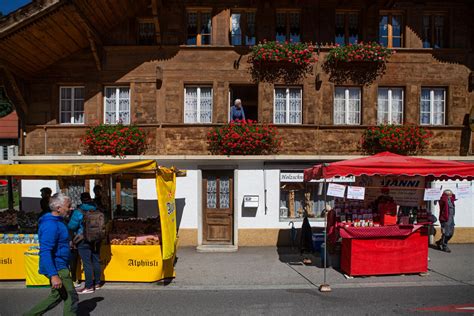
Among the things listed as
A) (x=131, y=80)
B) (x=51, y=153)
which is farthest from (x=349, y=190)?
(x=51, y=153)

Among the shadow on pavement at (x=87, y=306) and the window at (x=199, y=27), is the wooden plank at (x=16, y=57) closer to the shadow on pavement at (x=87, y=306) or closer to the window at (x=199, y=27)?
the window at (x=199, y=27)

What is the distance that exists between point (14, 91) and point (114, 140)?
12.2 ft

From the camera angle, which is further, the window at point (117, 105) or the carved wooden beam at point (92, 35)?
the window at point (117, 105)

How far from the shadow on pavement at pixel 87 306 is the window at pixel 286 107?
26.2ft

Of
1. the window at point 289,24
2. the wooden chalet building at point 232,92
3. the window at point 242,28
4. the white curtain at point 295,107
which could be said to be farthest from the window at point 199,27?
the white curtain at point 295,107

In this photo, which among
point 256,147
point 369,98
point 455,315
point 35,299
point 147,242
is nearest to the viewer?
point 455,315

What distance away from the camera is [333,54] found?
1245cm

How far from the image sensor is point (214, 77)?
12.5 metres

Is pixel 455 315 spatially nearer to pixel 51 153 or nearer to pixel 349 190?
pixel 349 190

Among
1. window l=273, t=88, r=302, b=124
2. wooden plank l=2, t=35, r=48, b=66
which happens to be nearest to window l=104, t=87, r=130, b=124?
wooden plank l=2, t=35, r=48, b=66

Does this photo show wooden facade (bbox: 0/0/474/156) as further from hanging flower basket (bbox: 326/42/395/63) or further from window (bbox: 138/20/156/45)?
hanging flower basket (bbox: 326/42/395/63)

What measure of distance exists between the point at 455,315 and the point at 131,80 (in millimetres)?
10845

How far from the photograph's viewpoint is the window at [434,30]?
13234mm

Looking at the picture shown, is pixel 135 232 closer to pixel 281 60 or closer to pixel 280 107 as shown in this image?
pixel 280 107
